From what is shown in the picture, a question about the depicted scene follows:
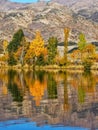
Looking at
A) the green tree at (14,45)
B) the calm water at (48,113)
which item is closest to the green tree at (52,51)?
the green tree at (14,45)

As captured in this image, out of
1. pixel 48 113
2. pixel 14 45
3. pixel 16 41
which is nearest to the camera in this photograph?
pixel 48 113

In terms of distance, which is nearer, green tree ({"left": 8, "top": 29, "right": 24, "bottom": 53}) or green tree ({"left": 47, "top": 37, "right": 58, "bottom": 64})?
green tree ({"left": 47, "top": 37, "right": 58, "bottom": 64})

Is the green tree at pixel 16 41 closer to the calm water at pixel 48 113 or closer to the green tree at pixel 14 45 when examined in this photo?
the green tree at pixel 14 45

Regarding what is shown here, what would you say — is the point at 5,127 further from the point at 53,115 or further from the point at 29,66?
the point at 29,66

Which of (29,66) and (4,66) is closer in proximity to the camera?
(29,66)

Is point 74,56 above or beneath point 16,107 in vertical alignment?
beneath

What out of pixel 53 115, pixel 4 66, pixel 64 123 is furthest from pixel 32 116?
pixel 4 66

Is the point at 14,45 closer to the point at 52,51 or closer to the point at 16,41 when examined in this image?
the point at 16,41

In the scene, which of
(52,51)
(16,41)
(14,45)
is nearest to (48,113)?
(52,51)

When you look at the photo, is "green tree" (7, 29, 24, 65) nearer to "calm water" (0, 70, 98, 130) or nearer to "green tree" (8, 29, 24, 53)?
"green tree" (8, 29, 24, 53)

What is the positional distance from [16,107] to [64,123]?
9488mm

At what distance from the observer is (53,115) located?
30.0 meters

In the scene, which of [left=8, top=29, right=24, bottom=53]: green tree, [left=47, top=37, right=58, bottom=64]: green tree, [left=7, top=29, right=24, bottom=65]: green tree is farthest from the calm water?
[left=8, top=29, right=24, bottom=53]: green tree

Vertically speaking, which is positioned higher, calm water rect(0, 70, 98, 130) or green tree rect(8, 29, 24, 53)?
calm water rect(0, 70, 98, 130)
